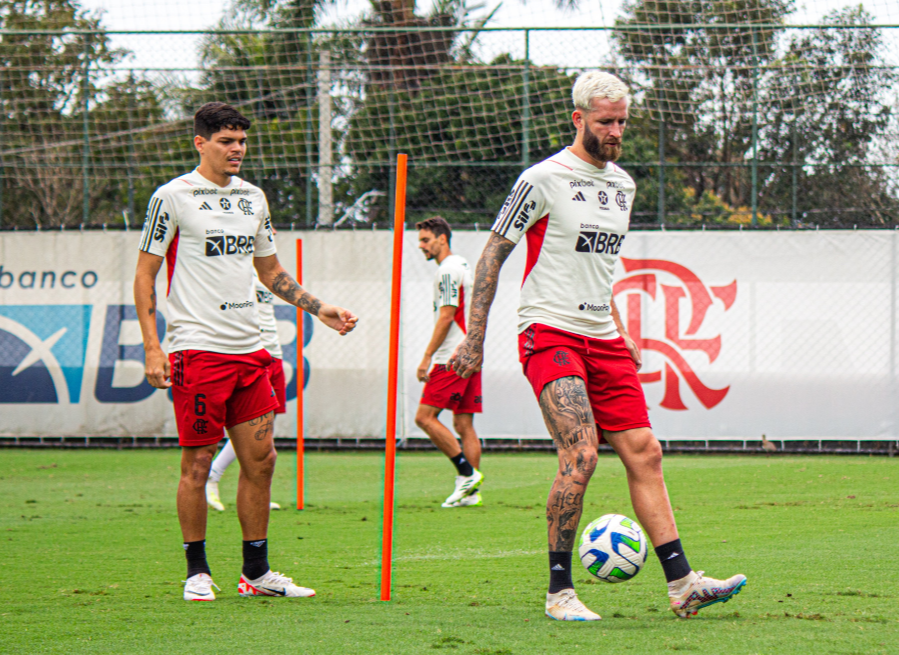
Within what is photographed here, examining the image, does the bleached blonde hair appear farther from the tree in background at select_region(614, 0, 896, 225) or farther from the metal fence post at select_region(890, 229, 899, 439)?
the tree in background at select_region(614, 0, 896, 225)

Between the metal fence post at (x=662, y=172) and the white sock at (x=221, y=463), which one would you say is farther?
the metal fence post at (x=662, y=172)

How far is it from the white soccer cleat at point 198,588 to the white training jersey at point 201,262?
3.21 ft

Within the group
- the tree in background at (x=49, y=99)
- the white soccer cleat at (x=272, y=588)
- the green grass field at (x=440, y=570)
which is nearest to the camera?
the green grass field at (x=440, y=570)

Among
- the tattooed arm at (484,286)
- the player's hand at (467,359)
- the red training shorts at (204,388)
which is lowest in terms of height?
the red training shorts at (204,388)

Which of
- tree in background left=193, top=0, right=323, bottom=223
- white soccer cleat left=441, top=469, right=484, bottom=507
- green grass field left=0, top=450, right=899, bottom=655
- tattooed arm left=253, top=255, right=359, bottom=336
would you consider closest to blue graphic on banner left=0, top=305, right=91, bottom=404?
green grass field left=0, top=450, right=899, bottom=655

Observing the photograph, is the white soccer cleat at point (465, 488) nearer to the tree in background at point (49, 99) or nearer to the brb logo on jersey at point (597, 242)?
the brb logo on jersey at point (597, 242)

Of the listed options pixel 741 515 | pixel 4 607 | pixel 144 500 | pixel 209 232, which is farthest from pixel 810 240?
pixel 4 607

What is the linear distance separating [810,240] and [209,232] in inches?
326

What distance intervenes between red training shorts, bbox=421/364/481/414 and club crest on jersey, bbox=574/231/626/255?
3.83 m

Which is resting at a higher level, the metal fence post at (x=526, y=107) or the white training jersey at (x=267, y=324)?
the metal fence post at (x=526, y=107)

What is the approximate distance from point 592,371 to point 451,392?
12.8 ft

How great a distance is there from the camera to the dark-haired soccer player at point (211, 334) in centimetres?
414

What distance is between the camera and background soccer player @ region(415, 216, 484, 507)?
749 centimetres

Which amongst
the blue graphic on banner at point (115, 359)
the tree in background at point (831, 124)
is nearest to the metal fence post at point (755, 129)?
the tree in background at point (831, 124)
